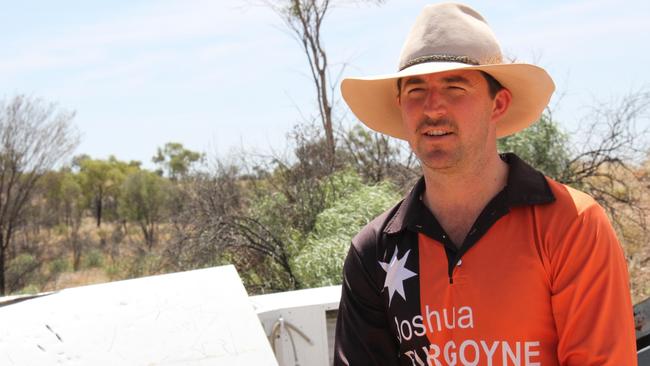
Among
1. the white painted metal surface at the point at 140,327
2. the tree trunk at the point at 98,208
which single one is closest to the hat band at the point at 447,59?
the white painted metal surface at the point at 140,327

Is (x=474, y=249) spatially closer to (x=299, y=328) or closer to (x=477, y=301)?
(x=477, y=301)

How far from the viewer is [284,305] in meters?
3.11

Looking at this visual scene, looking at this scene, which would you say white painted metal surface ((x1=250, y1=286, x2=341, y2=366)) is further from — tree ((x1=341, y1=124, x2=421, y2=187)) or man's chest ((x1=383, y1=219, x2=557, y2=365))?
tree ((x1=341, y1=124, x2=421, y2=187))

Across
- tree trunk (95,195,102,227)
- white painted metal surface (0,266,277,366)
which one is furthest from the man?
tree trunk (95,195,102,227)

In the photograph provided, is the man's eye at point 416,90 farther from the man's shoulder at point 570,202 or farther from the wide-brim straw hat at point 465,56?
the man's shoulder at point 570,202

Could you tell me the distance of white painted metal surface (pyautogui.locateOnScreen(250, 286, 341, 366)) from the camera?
3080mm

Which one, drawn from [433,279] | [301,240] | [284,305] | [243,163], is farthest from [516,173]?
[243,163]

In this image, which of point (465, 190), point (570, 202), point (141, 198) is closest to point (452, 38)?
point (465, 190)

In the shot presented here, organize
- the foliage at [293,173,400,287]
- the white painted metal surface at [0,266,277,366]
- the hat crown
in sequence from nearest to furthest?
the hat crown → the white painted metal surface at [0,266,277,366] → the foliage at [293,173,400,287]

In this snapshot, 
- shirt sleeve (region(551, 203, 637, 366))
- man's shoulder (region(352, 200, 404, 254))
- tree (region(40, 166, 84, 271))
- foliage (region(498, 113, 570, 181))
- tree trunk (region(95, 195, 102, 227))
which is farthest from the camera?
A: tree trunk (region(95, 195, 102, 227))

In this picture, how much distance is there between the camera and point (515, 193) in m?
1.78

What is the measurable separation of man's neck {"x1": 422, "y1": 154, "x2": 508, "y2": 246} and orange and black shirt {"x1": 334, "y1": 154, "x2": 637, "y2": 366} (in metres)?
0.04

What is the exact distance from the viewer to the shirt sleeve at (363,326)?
1.93 metres

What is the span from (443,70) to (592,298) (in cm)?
61
